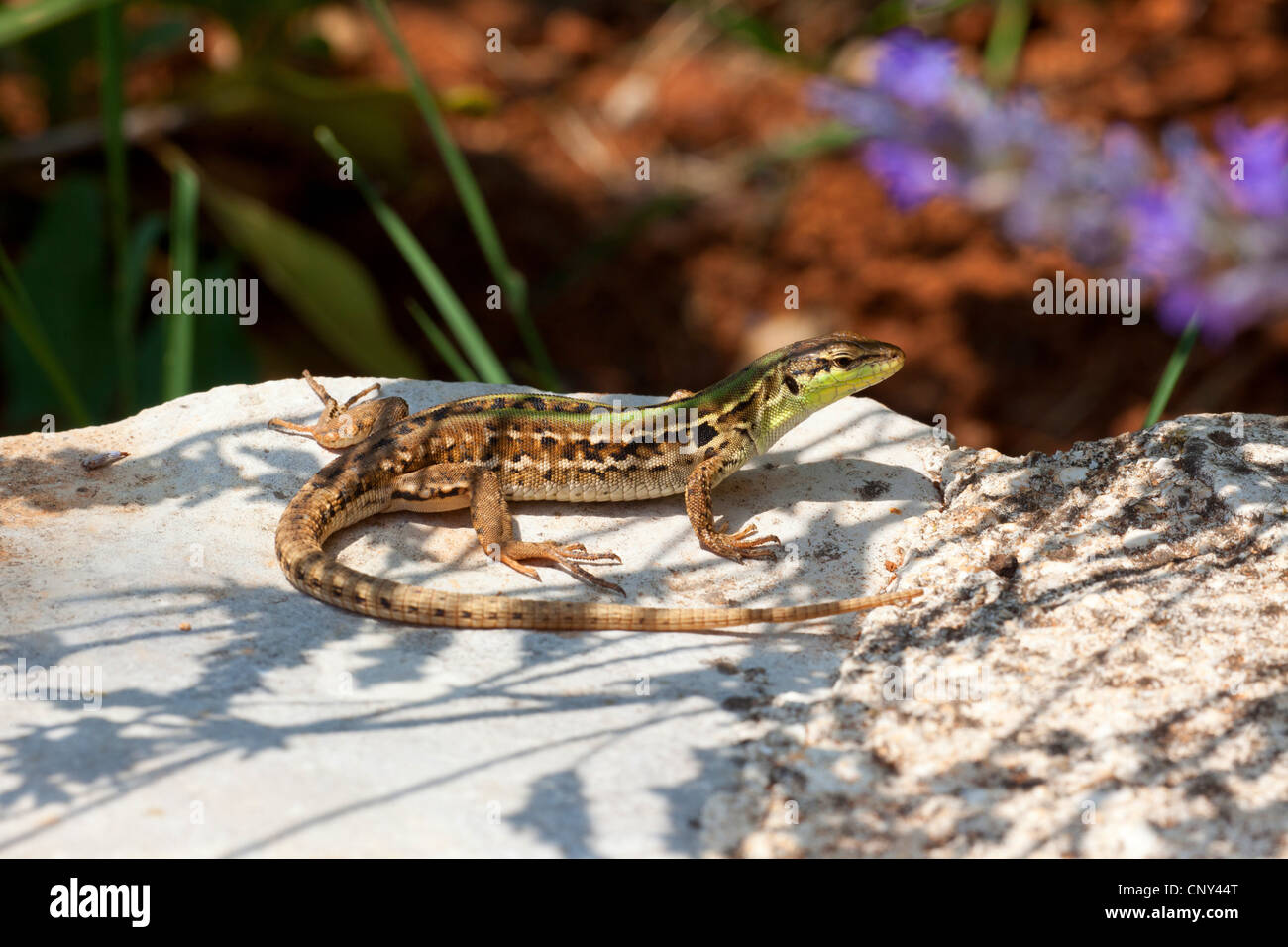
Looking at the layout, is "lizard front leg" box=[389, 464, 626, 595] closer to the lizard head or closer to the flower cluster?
the lizard head

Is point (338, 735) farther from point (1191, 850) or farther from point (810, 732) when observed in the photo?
point (1191, 850)

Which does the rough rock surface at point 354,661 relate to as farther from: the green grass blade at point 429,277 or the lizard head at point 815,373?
the green grass blade at point 429,277

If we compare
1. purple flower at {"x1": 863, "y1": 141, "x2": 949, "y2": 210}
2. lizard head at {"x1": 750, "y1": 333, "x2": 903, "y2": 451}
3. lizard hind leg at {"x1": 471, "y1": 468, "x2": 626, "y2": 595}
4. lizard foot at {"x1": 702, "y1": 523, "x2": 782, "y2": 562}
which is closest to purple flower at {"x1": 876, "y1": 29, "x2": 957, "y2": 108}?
purple flower at {"x1": 863, "y1": 141, "x2": 949, "y2": 210}

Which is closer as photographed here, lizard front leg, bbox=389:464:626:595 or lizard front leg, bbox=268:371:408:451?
lizard front leg, bbox=389:464:626:595

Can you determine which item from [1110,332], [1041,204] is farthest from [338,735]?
[1110,332]

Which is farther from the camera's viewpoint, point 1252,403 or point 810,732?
point 1252,403

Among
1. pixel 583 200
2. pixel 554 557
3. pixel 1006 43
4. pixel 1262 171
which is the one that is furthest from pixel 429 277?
pixel 1006 43

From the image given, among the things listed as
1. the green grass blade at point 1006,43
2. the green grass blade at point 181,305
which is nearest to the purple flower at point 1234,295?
the green grass blade at point 181,305
